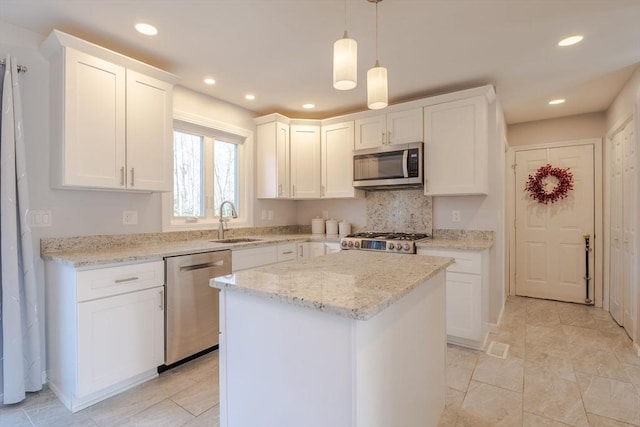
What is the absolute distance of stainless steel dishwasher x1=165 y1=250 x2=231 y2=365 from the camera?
7.72ft

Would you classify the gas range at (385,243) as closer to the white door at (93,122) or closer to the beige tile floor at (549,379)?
the beige tile floor at (549,379)

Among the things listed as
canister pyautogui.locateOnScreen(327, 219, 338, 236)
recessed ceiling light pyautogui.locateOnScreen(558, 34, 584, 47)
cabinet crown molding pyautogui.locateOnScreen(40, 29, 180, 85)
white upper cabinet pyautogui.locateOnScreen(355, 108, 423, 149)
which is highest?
recessed ceiling light pyautogui.locateOnScreen(558, 34, 584, 47)

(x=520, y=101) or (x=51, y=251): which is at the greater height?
(x=520, y=101)

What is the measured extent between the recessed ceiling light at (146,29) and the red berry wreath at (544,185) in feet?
15.1

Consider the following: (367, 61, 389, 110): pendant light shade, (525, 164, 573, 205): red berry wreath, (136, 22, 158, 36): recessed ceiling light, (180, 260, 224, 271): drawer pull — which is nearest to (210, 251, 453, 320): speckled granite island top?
(367, 61, 389, 110): pendant light shade

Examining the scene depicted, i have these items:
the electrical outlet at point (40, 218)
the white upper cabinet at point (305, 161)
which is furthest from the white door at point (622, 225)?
the electrical outlet at point (40, 218)

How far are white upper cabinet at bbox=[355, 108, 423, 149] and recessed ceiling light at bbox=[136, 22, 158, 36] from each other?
2.20 metres

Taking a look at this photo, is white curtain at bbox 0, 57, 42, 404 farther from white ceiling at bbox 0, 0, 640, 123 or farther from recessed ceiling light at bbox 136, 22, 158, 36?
recessed ceiling light at bbox 136, 22, 158, 36

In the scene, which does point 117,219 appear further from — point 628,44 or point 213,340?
point 628,44

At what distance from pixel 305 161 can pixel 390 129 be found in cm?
111

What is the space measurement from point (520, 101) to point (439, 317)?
9.80ft

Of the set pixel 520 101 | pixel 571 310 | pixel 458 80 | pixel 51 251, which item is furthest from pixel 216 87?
pixel 571 310

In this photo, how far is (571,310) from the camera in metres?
3.85

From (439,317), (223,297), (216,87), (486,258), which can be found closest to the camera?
(223,297)
